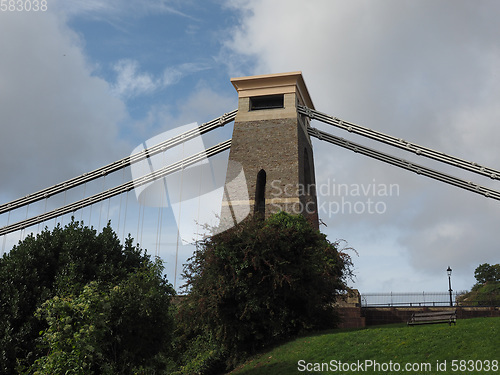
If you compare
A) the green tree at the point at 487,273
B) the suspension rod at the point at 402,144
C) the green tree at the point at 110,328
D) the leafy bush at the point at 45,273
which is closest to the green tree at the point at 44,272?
the leafy bush at the point at 45,273

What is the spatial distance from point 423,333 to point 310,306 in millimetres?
6122

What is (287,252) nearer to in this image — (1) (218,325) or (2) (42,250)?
(1) (218,325)

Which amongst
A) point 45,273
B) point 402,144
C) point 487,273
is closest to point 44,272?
point 45,273

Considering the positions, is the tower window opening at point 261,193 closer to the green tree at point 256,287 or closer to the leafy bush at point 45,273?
the green tree at point 256,287

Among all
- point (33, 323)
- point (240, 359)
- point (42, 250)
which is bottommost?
point (240, 359)

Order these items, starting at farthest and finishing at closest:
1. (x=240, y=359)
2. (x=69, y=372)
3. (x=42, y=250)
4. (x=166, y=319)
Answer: (x=240, y=359) < (x=42, y=250) < (x=166, y=319) < (x=69, y=372)

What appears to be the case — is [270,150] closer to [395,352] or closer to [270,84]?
[270,84]

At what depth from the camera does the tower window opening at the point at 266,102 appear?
36562mm

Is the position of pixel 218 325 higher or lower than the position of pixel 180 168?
lower

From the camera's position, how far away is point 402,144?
110 feet

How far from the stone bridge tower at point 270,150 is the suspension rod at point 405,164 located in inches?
63.9

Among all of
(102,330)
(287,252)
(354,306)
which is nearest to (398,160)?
(354,306)

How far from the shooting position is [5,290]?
17.9 m

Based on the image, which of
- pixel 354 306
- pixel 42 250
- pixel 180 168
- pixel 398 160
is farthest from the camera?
pixel 180 168
